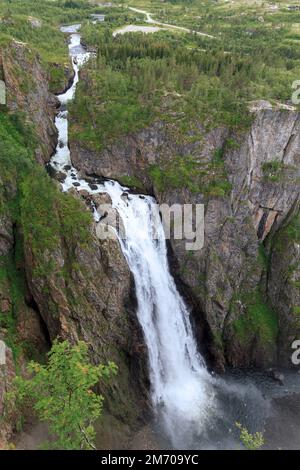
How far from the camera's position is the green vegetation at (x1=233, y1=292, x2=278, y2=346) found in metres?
42.4

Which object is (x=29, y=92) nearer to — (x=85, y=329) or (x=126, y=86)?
(x=126, y=86)

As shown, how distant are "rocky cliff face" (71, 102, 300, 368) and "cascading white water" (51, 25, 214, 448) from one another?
2.26m

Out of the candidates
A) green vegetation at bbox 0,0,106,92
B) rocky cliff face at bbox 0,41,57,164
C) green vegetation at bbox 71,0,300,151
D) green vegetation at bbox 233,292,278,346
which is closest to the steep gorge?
green vegetation at bbox 233,292,278,346

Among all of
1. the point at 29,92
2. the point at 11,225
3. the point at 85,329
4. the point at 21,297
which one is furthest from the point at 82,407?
the point at 29,92

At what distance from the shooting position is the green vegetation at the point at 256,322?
1671 inches

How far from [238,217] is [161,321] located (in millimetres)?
15165

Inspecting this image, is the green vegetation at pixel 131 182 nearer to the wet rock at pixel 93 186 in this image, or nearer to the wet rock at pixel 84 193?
the wet rock at pixel 93 186

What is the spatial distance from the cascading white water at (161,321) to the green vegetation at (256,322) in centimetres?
591

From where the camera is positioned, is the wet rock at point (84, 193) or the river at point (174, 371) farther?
the wet rock at point (84, 193)

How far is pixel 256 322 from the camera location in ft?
140

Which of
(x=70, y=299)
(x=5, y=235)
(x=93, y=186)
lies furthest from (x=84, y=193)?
(x=70, y=299)

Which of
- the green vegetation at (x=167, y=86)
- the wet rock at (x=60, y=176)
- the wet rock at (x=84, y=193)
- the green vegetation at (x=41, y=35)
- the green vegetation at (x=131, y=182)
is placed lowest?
the green vegetation at (x=131, y=182)

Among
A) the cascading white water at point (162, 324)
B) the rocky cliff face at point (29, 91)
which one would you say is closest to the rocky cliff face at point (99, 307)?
the cascading white water at point (162, 324)

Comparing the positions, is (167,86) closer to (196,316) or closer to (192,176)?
(192,176)
